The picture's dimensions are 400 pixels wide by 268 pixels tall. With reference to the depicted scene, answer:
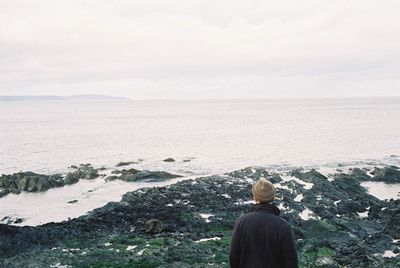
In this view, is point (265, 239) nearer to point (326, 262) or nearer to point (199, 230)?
point (326, 262)

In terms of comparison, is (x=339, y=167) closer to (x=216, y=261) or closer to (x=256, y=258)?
(x=216, y=261)

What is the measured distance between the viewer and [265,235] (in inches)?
280

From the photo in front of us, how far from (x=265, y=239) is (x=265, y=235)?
7cm

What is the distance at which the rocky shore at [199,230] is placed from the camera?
1847cm

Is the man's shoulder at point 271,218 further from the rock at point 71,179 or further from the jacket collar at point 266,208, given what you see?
the rock at point 71,179

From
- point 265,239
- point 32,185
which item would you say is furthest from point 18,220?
point 265,239

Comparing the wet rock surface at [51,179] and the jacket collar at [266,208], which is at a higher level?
the jacket collar at [266,208]

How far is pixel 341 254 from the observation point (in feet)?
64.3

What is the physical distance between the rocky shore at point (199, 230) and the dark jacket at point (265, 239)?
33.4 feet

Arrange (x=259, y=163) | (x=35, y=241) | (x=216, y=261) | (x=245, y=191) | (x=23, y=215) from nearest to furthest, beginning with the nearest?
(x=216, y=261) → (x=35, y=241) → (x=23, y=215) → (x=245, y=191) → (x=259, y=163)

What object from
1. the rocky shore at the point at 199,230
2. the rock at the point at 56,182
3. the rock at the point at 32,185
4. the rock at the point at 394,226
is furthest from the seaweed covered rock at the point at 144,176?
the rock at the point at 394,226

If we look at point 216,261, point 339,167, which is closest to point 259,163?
point 339,167

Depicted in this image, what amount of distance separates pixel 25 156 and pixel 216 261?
2160 inches

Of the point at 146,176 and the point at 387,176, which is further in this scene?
the point at 146,176
